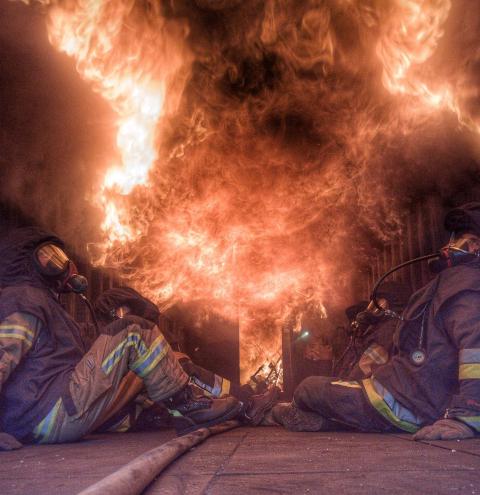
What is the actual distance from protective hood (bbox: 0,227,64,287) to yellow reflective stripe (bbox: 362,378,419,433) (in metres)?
2.58

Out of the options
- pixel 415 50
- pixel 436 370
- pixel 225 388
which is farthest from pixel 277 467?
pixel 415 50

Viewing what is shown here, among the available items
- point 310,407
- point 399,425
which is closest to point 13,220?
point 310,407

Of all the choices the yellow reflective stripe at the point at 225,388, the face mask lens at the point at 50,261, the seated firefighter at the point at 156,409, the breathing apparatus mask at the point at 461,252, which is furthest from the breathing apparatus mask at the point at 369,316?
the face mask lens at the point at 50,261

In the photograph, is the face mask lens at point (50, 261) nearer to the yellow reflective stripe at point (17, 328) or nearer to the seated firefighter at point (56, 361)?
the seated firefighter at point (56, 361)

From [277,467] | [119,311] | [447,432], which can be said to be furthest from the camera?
[119,311]

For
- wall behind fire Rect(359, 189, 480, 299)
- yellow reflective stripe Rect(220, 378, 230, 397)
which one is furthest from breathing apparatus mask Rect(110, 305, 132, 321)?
wall behind fire Rect(359, 189, 480, 299)

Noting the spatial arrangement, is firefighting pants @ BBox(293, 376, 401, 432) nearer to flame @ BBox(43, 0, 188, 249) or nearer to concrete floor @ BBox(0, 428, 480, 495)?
concrete floor @ BBox(0, 428, 480, 495)

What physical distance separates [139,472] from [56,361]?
6.46 feet

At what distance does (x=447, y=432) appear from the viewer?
9.48 ft

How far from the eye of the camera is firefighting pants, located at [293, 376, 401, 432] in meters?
3.66

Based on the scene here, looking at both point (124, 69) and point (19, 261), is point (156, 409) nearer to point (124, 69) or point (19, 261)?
point (19, 261)

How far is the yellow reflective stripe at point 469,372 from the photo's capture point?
3002 mm

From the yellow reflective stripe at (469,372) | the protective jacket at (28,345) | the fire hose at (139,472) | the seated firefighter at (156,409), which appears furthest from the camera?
the seated firefighter at (156,409)

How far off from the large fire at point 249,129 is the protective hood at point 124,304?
181cm
